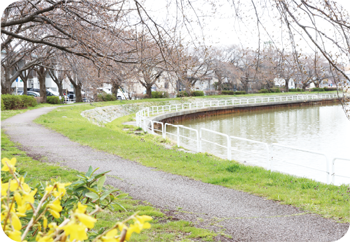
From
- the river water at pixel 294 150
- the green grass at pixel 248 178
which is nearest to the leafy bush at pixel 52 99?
the river water at pixel 294 150

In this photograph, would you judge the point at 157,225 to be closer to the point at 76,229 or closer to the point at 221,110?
the point at 76,229

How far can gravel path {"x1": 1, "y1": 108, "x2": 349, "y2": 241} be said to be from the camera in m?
4.22

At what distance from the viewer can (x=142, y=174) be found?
25.3 feet

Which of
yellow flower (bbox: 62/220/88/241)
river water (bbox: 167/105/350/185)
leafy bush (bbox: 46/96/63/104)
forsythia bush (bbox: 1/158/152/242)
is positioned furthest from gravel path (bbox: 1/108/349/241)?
leafy bush (bbox: 46/96/63/104)

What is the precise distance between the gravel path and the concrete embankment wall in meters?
17.6

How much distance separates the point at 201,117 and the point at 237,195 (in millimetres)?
29960

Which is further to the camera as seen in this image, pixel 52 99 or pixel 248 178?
pixel 52 99

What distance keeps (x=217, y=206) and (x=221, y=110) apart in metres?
34.2

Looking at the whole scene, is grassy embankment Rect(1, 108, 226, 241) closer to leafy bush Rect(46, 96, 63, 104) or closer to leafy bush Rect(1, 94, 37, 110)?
leafy bush Rect(1, 94, 37, 110)

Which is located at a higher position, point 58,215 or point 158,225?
point 58,215

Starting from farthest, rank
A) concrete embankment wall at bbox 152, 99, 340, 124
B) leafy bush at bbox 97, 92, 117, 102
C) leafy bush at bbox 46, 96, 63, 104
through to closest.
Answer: leafy bush at bbox 97, 92, 117, 102 < leafy bush at bbox 46, 96, 63, 104 < concrete embankment wall at bbox 152, 99, 340, 124

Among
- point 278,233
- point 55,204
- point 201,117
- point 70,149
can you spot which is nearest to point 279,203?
point 278,233

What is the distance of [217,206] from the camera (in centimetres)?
530

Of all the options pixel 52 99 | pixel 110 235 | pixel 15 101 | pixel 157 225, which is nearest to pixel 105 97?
pixel 52 99
